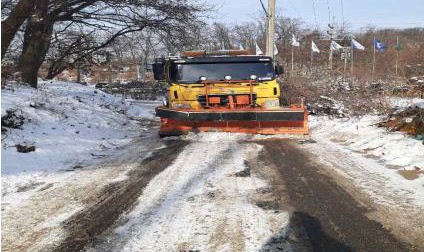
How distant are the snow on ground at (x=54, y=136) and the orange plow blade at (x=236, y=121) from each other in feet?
3.83

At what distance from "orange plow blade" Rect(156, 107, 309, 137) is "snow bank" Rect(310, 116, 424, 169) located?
955 mm

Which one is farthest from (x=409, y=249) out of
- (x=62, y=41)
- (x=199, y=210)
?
(x=62, y=41)

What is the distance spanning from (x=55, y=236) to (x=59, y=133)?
5.93 m

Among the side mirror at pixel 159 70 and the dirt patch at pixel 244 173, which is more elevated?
the side mirror at pixel 159 70

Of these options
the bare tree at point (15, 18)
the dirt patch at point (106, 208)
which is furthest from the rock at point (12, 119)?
the dirt patch at point (106, 208)

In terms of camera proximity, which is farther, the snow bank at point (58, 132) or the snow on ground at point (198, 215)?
the snow bank at point (58, 132)

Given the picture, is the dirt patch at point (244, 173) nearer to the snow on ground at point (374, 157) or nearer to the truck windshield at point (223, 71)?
the snow on ground at point (374, 157)

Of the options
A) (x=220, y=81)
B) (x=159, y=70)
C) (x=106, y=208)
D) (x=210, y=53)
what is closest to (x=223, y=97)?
(x=220, y=81)

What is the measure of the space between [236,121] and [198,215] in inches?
261

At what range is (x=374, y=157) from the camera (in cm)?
841

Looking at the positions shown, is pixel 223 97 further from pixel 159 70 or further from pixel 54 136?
pixel 54 136

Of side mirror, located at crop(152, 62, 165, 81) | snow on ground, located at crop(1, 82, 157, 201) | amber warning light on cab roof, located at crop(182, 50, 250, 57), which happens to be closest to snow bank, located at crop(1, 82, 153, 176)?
snow on ground, located at crop(1, 82, 157, 201)

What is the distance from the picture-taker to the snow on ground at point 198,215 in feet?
13.7

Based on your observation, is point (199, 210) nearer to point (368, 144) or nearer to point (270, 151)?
point (270, 151)
